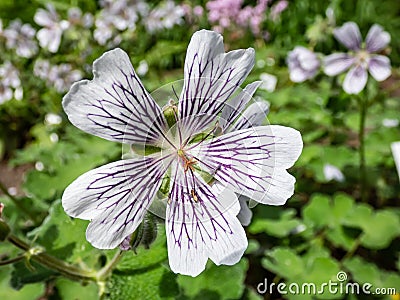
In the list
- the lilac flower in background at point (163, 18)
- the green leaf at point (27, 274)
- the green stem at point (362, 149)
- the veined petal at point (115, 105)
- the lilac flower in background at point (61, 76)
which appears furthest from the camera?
the lilac flower in background at point (163, 18)

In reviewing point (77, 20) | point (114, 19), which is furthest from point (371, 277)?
point (77, 20)

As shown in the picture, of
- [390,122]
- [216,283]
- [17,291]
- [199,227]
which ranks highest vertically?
[199,227]

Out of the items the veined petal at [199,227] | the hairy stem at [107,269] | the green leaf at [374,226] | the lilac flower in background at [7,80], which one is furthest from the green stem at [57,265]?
the lilac flower in background at [7,80]

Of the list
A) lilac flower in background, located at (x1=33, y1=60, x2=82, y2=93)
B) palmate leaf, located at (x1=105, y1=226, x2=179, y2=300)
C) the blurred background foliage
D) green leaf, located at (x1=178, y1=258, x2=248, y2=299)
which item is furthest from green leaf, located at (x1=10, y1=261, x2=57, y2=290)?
lilac flower in background, located at (x1=33, y1=60, x2=82, y2=93)

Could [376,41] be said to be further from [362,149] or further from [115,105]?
[115,105]

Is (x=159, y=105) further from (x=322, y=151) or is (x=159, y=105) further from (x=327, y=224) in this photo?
(x=322, y=151)

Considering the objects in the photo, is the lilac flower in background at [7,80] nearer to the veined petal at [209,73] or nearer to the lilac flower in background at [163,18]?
the lilac flower in background at [163,18]
